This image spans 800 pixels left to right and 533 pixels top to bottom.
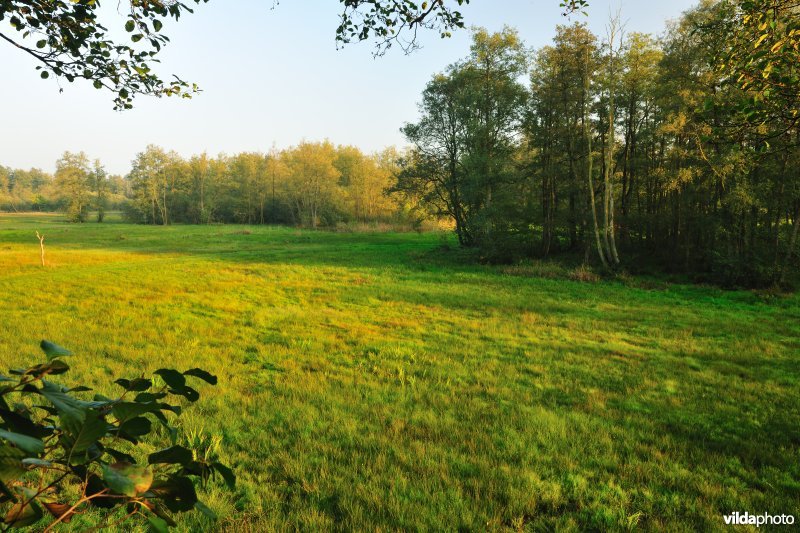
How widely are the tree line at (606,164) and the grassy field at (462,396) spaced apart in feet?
17.0

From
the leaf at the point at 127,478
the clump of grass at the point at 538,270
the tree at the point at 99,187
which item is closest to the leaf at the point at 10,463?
the leaf at the point at 127,478

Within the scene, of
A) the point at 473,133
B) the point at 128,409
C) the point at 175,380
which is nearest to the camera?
the point at 128,409

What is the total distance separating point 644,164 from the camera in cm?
2311

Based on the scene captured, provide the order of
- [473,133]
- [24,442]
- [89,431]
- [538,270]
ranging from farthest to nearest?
[473,133]
[538,270]
[89,431]
[24,442]

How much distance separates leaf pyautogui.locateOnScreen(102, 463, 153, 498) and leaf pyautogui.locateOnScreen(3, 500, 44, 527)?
132mm

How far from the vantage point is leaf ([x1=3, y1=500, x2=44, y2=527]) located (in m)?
0.86

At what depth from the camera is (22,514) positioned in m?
0.89

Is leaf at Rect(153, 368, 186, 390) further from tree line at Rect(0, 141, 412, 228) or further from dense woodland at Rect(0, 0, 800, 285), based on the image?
tree line at Rect(0, 141, 412, 228)

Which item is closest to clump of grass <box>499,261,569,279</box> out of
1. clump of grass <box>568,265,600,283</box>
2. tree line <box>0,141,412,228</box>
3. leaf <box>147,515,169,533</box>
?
clump of grass <box>568,265,600,283</box>

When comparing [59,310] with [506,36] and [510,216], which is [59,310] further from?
[506,36]

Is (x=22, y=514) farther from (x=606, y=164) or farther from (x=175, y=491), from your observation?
(x=606, y=164)

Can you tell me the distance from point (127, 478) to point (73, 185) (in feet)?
319

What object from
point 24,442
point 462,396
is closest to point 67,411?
point 24,442

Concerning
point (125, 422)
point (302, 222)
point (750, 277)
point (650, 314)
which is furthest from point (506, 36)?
point (302, 222)
